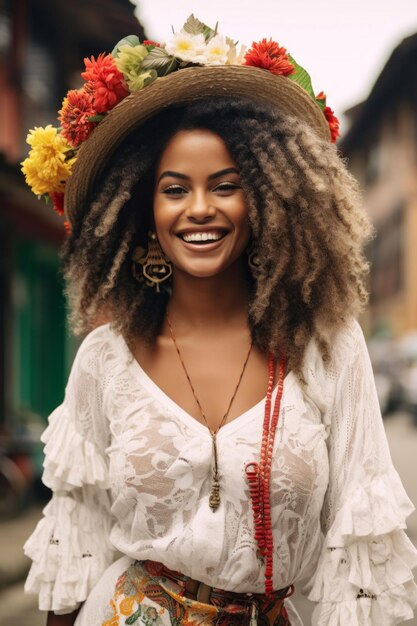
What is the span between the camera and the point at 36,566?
2545 millimetres

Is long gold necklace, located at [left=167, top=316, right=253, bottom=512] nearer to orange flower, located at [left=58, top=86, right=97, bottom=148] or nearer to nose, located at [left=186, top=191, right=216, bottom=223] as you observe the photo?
nose, located at [left=186, top=191, right=216, bottom=223]

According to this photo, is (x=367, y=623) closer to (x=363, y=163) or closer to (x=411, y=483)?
(x=411, y=483)

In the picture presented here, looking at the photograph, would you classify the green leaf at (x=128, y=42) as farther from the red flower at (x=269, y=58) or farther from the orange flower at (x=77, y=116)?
the red flower at (x=269, y=58)

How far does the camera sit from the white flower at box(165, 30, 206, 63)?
8.03 feet

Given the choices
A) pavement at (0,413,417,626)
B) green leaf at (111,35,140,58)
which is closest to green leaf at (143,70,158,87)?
green leaf at (111,35,140,58)

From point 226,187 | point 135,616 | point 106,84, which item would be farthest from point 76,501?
point 106,84

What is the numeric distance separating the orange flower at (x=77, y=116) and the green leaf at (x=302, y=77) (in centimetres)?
55

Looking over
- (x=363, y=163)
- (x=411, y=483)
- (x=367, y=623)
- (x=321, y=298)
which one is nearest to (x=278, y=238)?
(x=321, y=298)

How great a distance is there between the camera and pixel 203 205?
7.68 feet

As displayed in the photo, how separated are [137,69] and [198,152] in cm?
30

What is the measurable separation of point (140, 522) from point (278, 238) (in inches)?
31.4

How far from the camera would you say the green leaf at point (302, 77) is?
2516 mm

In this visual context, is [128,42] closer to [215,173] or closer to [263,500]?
[215,173]

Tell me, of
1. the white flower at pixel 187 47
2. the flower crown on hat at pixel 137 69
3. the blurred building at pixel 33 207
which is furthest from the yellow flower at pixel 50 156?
the blurred building at pixel 33 207
